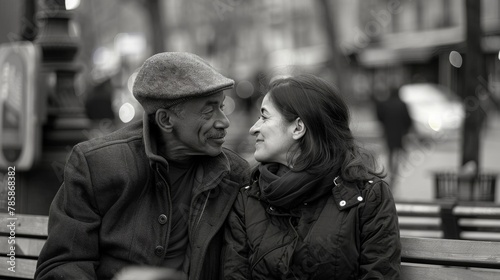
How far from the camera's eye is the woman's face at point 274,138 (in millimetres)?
3600

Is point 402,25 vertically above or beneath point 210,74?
beneath

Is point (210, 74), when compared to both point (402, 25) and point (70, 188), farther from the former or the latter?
point (402, 25)

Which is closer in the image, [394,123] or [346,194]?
[346,194]

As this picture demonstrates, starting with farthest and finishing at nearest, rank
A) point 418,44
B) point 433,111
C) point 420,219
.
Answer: point 418,44 → point 433,111 → point 420,219

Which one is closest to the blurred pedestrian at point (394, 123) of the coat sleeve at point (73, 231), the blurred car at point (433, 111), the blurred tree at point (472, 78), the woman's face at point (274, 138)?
the blurred tree at point (472, 78)

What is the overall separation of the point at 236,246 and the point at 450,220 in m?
2.78

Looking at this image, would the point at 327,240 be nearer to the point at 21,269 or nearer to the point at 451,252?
the point at 451,252

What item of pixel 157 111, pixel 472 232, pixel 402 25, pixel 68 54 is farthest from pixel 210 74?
pixel 402 25

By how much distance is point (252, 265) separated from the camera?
135 inches

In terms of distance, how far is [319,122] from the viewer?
140 inches

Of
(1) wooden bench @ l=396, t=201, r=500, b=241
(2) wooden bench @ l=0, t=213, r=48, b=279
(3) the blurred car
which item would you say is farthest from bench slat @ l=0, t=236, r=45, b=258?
(3) the blurred car

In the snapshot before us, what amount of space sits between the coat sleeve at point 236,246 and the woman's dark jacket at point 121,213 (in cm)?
4

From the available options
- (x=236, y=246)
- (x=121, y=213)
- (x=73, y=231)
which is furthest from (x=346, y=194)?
(x=73, y=231)

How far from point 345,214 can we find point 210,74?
81 centimetres
